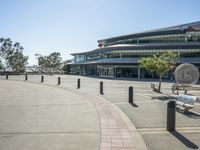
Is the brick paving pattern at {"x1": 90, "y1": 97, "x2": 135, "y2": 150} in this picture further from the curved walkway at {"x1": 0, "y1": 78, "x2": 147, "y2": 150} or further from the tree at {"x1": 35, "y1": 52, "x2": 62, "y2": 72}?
the tree at {"x1": 35, "y1": 52, "x2": 62, "y2": 72}

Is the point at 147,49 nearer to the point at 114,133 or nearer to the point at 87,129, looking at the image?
the point at 87,129

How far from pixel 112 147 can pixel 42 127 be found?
3.55 metres

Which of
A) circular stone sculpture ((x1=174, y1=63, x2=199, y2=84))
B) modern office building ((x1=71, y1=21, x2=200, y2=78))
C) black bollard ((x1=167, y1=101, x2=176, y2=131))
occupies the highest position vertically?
modern office building ((x1=71, y1=21, x2=200, y2=78))

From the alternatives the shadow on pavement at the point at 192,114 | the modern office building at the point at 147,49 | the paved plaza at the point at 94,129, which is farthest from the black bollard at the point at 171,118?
the modern office building at the point at 147,49

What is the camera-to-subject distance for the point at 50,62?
94.5m

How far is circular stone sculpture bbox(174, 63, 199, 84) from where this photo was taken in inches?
815

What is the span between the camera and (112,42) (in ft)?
242

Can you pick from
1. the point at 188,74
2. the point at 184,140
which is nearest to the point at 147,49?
the point at 188,74

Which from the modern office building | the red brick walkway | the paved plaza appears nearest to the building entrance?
the modern office building

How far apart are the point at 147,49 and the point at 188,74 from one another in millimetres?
35336

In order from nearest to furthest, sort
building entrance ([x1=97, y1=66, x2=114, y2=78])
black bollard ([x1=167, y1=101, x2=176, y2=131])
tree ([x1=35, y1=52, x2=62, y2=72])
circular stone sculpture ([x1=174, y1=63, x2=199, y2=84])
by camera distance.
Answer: black bollard ([x1=167, y1=101, x2=176, y2=131]), circular stone sculpture ([x1=174, y1=63, x2=199, y2=84]), building entrance ([x1=97, y1=66, x2=114, y2=78]), tree ([x1=35, y1=52, x2=62, y2=72])

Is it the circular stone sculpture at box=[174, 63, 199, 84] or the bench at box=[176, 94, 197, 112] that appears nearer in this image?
the bench at box=[176, 94, 197, 112]

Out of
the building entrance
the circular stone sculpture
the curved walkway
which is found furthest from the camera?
the building entrance

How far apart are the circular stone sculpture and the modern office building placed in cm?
3033
